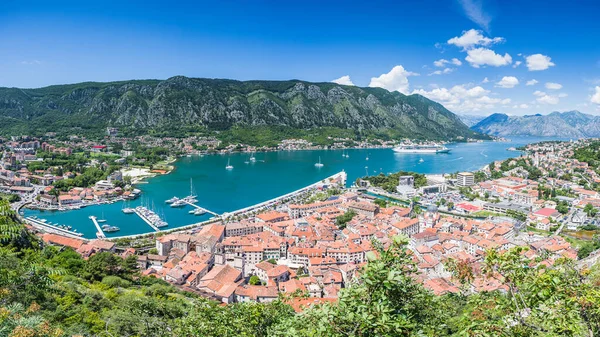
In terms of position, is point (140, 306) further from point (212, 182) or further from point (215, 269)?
point (212, 182)

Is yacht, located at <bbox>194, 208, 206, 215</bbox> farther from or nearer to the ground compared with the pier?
nearer to the ground

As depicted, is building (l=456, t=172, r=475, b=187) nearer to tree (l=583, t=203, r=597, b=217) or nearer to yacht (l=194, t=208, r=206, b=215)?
tree (l=583, t=203, r=597, b=217)

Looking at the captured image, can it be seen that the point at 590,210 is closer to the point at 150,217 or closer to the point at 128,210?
the point at 150,217

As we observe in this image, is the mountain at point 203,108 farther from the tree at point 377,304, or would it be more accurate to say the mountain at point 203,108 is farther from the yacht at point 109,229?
the tree at point 377,304

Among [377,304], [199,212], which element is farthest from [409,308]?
[199,212]

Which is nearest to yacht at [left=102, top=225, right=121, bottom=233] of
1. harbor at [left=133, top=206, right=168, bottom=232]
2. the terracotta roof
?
harbor at [left=133, top=206, right=168, bottom=232]

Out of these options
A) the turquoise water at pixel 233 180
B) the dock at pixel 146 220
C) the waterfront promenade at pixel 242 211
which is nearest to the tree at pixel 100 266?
the waterfront promenade at pixel 242 211

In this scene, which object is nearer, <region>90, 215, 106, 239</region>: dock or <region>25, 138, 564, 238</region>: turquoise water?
<region>90, 215, 106, 239</region>: dock
